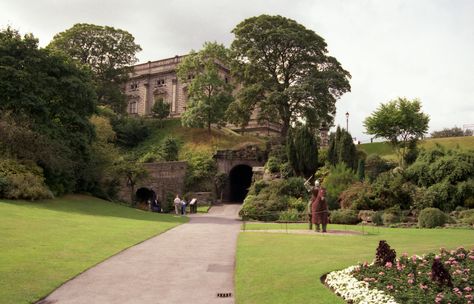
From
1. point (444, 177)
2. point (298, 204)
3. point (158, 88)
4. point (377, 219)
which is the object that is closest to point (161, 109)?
point (158, 88)

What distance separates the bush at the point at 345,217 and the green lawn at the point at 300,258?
7811 mm

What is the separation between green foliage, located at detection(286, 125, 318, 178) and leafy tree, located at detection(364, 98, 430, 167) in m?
8.51

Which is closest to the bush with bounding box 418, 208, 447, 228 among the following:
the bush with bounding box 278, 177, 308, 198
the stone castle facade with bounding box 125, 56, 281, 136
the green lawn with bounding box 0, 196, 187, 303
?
the bush with bounding box 278, 177, 308, 198

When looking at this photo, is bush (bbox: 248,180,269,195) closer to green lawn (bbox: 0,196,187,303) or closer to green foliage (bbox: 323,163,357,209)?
green foliage (bbox: 323,163,357,209)

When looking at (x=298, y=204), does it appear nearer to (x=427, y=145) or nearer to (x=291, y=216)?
(x=291, y=216)

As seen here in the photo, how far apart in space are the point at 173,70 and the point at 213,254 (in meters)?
55.8

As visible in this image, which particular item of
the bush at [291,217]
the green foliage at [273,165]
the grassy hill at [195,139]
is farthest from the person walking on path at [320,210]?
the grassy hill at [195,139]

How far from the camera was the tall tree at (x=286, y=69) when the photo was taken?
45.3 meters

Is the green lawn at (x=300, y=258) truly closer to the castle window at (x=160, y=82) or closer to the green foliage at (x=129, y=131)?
the green foliage at (x=129, y=131)

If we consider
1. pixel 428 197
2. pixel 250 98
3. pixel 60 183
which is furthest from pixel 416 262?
pixel 250 98

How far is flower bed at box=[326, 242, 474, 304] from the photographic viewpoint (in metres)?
8.63

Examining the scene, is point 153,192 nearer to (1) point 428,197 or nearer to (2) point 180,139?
(2) point 180,139

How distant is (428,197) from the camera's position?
29766mm

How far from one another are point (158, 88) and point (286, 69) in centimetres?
2778
